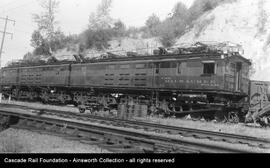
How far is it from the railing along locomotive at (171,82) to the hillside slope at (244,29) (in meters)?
11.2

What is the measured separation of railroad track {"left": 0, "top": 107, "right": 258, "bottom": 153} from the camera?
9375 mm

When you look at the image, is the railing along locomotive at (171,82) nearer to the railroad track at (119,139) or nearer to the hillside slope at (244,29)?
the railroad track at (119,139)

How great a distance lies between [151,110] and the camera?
22.5 m

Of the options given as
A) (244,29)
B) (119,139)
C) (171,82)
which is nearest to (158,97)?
(171,82)

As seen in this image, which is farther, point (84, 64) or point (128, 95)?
point (84, 64)

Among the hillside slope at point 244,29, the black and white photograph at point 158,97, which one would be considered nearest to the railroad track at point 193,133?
the black and white photograph at point 158,97

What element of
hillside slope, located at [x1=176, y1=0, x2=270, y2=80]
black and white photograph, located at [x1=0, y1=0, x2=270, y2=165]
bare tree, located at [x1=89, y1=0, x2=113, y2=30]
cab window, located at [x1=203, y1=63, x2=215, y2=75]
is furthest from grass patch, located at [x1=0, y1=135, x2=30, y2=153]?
bare tree, located at [x1=89, y1=0, x2=113, y2=30]

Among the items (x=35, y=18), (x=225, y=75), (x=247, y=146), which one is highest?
(x=35, y=18)

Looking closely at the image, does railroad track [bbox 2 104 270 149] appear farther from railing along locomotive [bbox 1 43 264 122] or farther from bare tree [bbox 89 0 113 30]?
bare tree [bbox 89 0 113 30]

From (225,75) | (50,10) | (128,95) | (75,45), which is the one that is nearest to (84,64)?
(128,95)

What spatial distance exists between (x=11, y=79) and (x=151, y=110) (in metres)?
22.9
